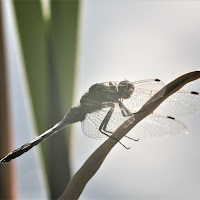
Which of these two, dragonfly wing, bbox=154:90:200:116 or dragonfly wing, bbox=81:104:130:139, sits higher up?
dragonfly wing, bbox=154:90:200:116

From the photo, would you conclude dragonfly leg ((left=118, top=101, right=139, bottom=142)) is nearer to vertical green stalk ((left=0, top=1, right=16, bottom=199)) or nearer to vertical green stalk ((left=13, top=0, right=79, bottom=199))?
vertical green stalk ((left=13, top=0, right=79, bottom=199))

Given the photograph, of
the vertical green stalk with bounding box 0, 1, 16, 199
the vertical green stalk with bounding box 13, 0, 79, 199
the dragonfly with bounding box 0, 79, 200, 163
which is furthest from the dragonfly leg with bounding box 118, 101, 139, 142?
the vertical green stalk with bounding box 0, 1, 16, 199

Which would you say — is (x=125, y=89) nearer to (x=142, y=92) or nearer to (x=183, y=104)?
(x=142, y=92)

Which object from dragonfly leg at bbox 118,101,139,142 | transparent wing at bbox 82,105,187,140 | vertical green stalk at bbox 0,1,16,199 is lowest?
vertical green stalk at bbox 0,1,16,199

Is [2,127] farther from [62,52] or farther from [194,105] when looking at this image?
[194,105]

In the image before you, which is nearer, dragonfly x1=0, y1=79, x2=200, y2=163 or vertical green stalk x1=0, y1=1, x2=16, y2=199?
dragonfly x1=0, y1=79, x2=200, y2=163

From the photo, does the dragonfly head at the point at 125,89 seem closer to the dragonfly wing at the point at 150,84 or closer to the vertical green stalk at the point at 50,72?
the dragonfly wing at the point at 150,84

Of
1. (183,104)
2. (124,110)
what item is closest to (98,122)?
(124,110)
